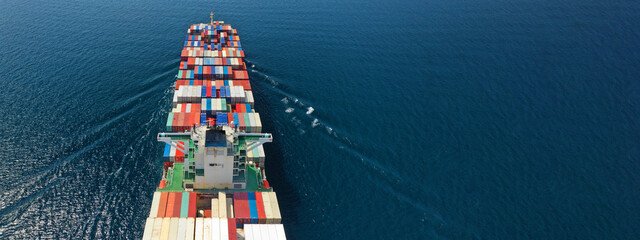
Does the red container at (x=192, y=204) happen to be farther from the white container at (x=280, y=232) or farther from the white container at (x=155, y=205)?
the white container at (x=280, y=232)

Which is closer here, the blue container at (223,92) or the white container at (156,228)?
the white container at (156,228)

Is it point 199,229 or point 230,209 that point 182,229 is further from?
point 230,209

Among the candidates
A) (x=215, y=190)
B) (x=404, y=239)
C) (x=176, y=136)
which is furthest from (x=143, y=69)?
(x=404, y=239)

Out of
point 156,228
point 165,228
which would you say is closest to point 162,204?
point 156,228

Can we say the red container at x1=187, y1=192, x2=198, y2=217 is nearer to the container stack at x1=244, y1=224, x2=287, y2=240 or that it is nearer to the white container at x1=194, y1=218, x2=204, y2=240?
the white container at x1=194, y1=218, x2=204, y2=240

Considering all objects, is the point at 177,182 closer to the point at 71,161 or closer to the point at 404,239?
the point at 71,161

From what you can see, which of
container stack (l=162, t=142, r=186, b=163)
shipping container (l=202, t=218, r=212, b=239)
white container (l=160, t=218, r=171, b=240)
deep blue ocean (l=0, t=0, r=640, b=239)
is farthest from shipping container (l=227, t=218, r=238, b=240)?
container stack (l=162, t=142, r=186, b=163)

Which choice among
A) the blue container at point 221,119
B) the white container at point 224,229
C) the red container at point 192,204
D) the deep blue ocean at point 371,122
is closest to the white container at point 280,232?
the white container at point 224,229
